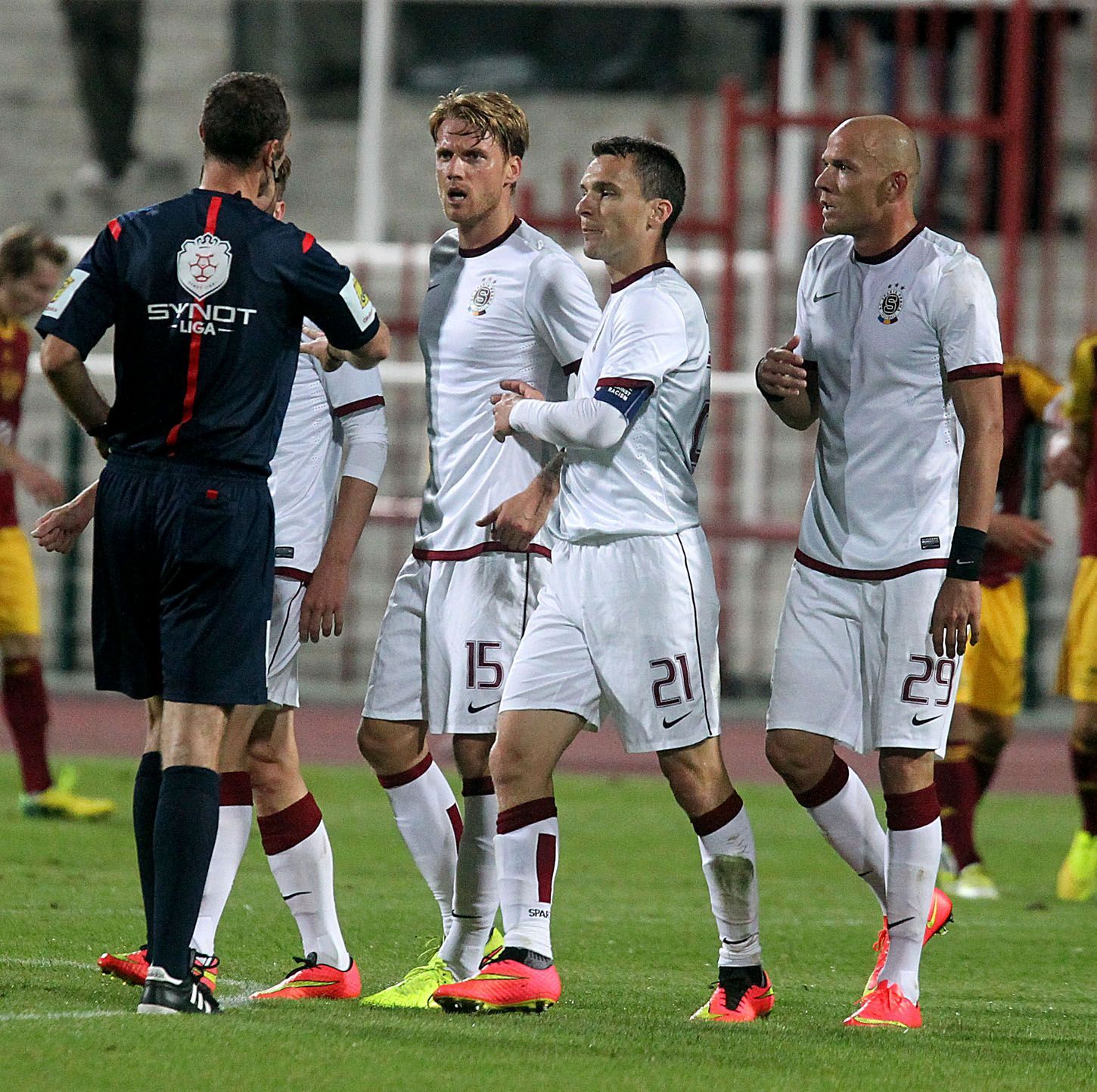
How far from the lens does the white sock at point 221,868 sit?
15.8 ft

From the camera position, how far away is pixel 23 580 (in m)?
8.49

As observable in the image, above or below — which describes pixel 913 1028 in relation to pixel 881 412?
below

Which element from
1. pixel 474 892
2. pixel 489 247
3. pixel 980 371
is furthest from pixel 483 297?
pixel 474 892

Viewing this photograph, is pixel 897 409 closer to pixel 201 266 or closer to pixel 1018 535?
pixel 201 266

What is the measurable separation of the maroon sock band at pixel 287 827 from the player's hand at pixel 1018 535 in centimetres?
282

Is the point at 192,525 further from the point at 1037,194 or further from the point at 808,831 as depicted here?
the point at 1037,194

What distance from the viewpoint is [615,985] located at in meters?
5.30

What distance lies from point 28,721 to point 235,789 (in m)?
3.70

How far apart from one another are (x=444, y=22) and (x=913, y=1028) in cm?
1492

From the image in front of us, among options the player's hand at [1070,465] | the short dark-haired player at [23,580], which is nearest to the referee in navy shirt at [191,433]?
the player's hand at [1070,465]

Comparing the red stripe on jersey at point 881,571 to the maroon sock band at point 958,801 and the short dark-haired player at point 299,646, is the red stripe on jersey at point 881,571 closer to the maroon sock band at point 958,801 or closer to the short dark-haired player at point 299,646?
the short dark-haired player at point 299,646

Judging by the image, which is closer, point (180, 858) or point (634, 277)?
point (180, 858)

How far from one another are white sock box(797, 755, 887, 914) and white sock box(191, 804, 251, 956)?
52.8 inches

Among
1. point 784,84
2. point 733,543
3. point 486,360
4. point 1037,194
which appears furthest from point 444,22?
point 486,360
